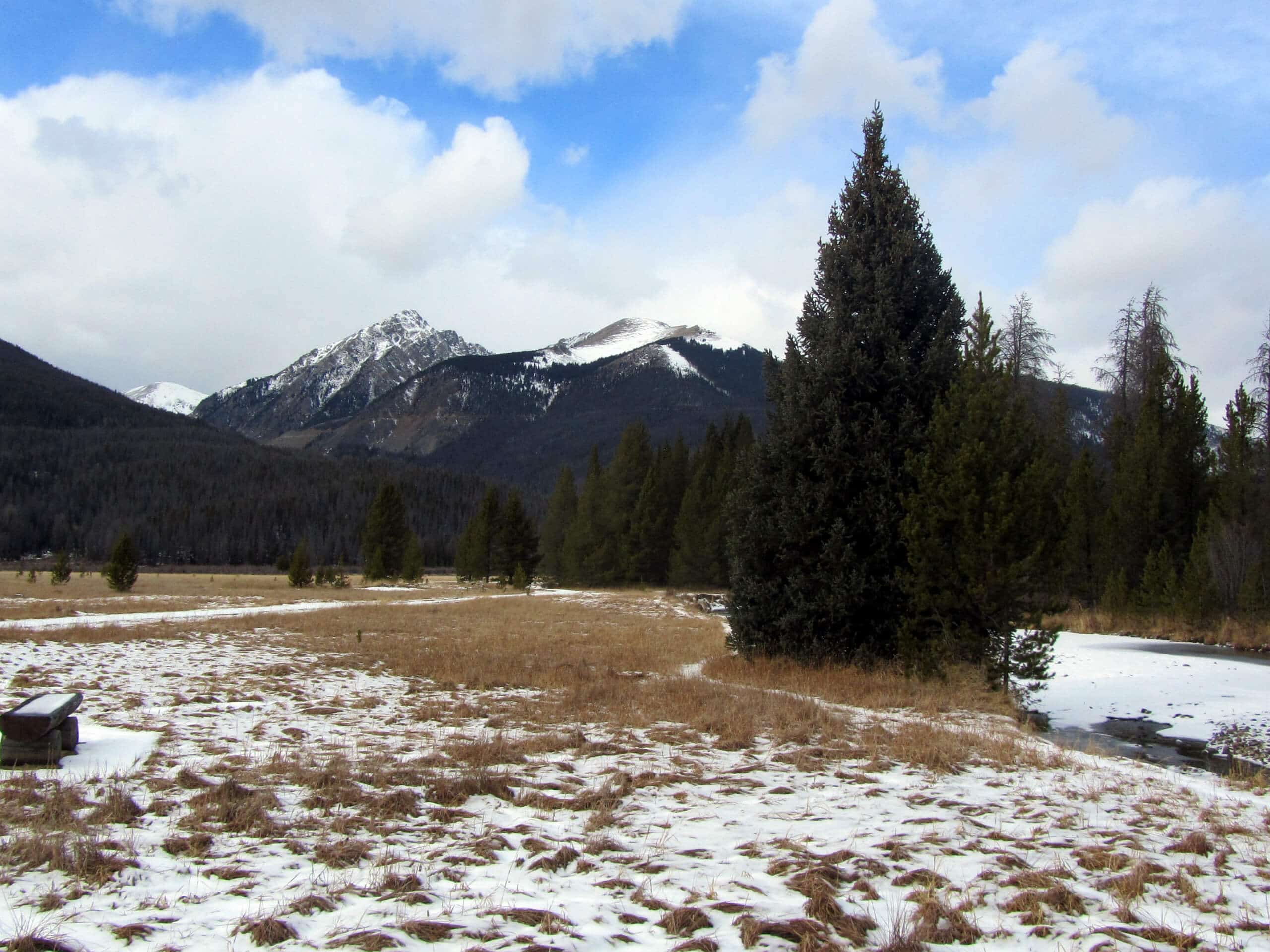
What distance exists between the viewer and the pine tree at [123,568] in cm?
4772

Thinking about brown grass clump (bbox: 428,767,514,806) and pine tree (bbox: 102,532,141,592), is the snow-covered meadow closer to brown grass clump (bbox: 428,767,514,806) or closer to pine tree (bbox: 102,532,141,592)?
brown grass clump (bbox: 428,767,514,806)

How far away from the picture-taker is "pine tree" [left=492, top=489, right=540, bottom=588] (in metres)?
61.7

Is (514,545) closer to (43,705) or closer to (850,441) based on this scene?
(850,441)

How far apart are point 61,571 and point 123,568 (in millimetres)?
9422

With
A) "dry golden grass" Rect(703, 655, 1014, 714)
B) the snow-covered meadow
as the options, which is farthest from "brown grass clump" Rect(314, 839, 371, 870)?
"dry golden grass" Rect(703, 655, 1014, 714)

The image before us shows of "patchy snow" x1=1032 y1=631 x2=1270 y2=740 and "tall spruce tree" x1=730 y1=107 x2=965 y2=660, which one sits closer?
"patchy snow" x1=1032 y1=631 x2=1270 y2=740

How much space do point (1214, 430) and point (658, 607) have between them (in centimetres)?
3284

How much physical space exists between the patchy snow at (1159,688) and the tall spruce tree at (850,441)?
3.88m

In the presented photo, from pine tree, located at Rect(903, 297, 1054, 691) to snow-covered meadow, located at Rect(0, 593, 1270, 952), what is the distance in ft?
8.04

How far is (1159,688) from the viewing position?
58.4 feet

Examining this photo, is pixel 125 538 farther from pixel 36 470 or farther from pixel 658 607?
pixel 36 470

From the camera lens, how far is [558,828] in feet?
20.6

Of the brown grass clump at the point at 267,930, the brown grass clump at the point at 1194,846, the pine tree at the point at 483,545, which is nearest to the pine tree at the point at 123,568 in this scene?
the pine tree at the point at 483,545

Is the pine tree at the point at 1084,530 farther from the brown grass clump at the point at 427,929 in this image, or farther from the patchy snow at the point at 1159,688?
the brown grass clump at the point at 427,929
